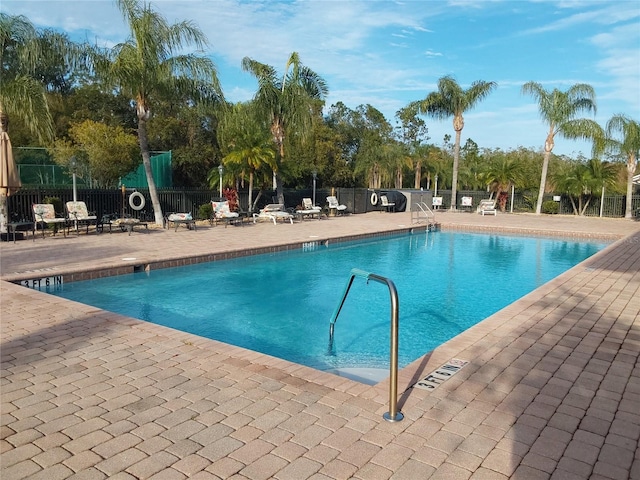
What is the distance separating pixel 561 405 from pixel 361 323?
369 centimetres

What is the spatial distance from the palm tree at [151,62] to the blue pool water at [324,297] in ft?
21.9

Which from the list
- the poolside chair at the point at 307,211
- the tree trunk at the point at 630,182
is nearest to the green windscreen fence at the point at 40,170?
the poolside chair at the point at 307,211

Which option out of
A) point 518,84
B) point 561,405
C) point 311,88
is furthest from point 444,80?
point 561,405

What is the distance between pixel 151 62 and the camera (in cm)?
1401

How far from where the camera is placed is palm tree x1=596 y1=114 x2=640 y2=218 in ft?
72.1

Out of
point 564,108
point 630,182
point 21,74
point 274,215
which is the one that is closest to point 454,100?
point 564,108

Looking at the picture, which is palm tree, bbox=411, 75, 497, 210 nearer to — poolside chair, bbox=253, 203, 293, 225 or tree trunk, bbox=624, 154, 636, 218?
tree trunk, bbox=624, 154, 636, 218

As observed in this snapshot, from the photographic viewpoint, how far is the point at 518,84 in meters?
25.1

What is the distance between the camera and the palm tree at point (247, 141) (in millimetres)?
18484

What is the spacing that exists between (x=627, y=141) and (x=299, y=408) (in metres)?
24.2

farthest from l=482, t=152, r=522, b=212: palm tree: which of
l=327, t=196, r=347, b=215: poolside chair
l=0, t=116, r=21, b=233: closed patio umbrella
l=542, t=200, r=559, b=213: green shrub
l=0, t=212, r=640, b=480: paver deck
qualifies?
l=0, t=116, r=21, b=233: closed patio umbrella

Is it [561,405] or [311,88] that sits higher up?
[311,88]

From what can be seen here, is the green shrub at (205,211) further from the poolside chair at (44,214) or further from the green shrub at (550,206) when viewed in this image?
the green shrub at (550,206)

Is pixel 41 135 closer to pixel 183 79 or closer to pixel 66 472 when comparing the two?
pixel 183 79
